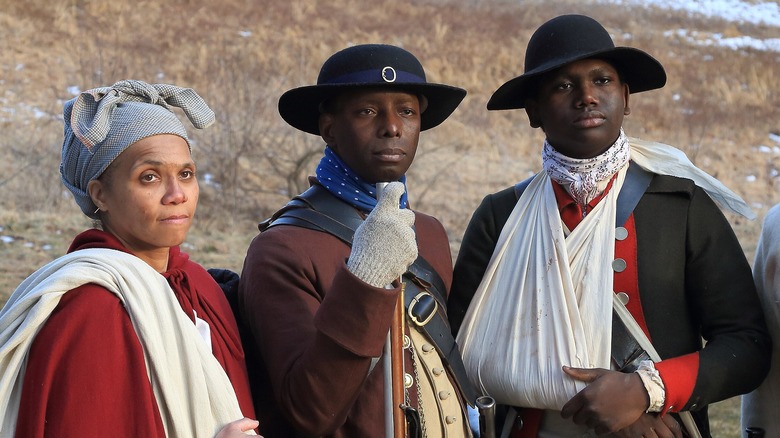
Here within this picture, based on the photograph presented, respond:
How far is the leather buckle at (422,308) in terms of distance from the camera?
3314 mm

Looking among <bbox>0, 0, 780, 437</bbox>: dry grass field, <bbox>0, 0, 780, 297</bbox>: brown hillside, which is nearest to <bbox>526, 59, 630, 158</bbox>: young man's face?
<bbox>0, 0, 780, 437</bbox>: dry grass field

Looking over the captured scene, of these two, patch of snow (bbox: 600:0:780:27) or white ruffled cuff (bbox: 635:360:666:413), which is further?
patch of snow (bbox: 600:0:780:27)

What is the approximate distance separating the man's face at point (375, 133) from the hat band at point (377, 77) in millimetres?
→ 47

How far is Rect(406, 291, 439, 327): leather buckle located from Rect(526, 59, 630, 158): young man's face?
0.73m

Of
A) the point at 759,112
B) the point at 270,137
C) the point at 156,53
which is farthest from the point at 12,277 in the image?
the point at 759,112

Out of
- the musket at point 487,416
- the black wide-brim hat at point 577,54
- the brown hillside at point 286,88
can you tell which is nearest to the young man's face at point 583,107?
the black wide-brim hat at point 577,54

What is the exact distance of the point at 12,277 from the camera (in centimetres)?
980

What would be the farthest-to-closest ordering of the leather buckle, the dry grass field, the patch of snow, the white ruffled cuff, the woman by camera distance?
the patch of snow < the dry grass field < the leather buckle < the white ruffled cuff < the woman

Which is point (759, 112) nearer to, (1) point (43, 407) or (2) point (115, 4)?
(2) point (115, 4)

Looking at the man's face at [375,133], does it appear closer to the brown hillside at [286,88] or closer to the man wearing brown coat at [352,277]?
the man wearing brown coat at [352,277]

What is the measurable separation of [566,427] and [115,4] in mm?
19875

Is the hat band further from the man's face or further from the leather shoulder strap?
the leather shoulder strap

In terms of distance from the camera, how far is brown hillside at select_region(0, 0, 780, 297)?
14141 millimetres

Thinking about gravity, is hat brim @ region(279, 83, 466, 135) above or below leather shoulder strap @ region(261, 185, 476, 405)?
above
